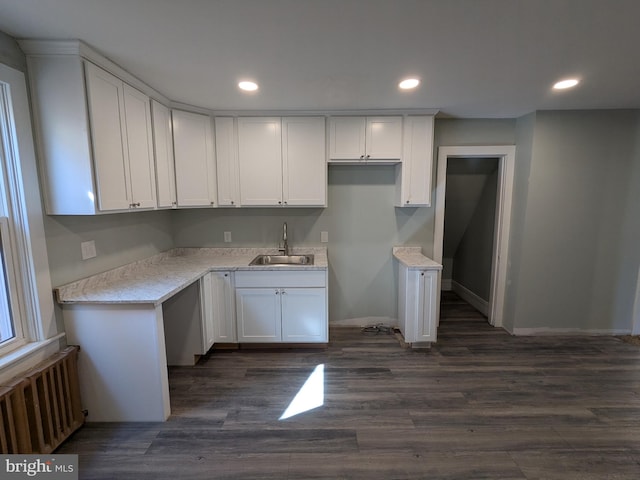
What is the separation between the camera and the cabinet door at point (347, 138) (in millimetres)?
2885

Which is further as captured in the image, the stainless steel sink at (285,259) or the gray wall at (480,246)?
the gray wall at (480,246)

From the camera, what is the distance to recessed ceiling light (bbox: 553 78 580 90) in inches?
84.3

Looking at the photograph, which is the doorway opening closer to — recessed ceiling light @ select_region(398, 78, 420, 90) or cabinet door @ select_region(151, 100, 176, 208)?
recessed ceiling light @ select_region(398, 78, 420, 90)

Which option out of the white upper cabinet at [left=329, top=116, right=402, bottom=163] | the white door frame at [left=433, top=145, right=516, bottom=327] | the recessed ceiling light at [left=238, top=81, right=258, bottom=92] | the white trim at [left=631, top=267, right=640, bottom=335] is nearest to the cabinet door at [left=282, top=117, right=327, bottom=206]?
the white upper cabinet at [left=329, top=116, right=402, bottom=163]

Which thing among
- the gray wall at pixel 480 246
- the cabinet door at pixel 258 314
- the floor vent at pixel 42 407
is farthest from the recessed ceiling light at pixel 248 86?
the gray wall at pixel 480 246

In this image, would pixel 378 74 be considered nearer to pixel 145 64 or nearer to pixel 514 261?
pixel 145 64

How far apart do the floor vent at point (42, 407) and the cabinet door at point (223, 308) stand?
109 centimetres

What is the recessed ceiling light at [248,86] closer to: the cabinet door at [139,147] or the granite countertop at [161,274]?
the cabinet door at [139,147]

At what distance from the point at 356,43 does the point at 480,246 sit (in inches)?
134

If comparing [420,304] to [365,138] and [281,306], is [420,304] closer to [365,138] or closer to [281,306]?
[281,306]

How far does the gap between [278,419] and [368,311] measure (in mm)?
1743

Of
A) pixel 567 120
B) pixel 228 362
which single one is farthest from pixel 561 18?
pixel 228 362

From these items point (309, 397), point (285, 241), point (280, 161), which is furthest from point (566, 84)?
point (309, 397)

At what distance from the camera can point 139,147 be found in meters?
2.20
